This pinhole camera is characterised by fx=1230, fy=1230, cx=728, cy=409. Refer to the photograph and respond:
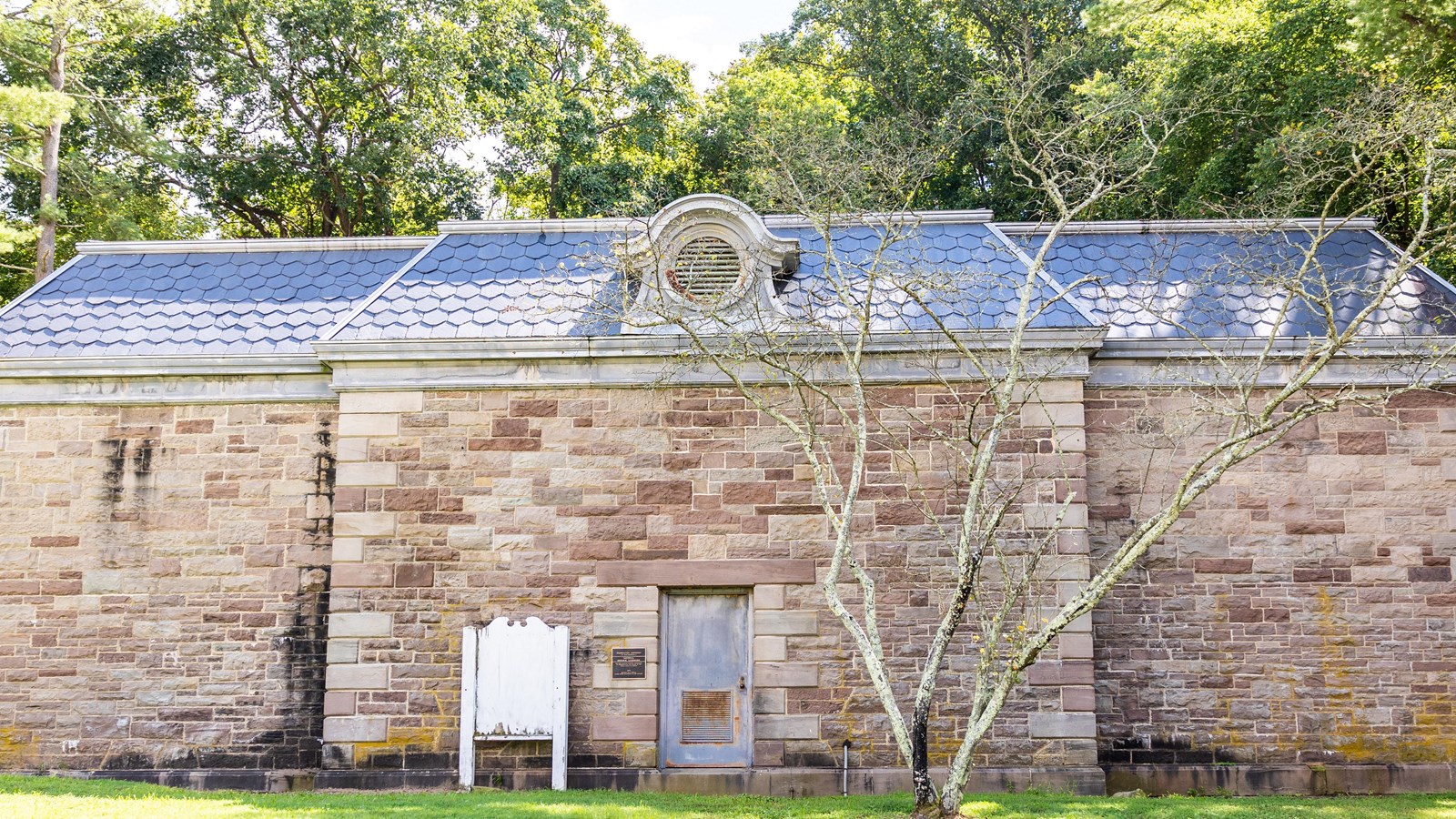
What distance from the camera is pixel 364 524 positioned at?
11.4 meters

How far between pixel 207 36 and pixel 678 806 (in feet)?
66.2

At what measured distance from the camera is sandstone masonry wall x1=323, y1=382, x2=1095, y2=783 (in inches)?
431

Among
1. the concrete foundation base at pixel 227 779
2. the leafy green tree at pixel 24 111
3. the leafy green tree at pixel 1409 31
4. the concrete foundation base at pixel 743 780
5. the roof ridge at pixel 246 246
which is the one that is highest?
the leafy green tree at pixel 24 111

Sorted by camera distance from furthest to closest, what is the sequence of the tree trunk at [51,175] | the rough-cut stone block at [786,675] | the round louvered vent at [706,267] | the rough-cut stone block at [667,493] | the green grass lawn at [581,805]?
the tree trunk at [51,175] < the round louvered vent at [706,267] < the rough-cut stone block at [667,493] < the rough-cut stone block at [786,675] < the green grass lawn at [581,805]

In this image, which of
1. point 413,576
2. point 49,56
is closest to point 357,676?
point 413,576

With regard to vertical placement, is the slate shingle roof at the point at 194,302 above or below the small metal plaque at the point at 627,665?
above

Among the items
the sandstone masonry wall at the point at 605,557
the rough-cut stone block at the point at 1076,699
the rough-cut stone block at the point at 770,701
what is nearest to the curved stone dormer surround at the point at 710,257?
the sandstone masonry wall at the point at 605,557

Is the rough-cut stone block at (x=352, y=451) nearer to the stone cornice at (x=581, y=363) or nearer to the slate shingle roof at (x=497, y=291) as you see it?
the stone cornice at (x=581, y=363)

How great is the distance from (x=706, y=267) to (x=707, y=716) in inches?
166

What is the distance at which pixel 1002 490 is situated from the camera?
36.2ft

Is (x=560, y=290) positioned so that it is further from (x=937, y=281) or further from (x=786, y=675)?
(x=786, y=675)

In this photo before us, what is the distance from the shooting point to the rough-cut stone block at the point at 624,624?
11125 millimetres

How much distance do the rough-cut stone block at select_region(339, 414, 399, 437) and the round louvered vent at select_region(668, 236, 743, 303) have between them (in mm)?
2982

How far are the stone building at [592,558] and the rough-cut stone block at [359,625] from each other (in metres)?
0.03
